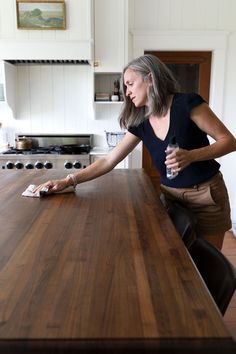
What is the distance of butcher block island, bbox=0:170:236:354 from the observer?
21.2 inches

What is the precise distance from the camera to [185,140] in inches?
55.6

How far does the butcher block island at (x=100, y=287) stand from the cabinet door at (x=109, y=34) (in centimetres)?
237

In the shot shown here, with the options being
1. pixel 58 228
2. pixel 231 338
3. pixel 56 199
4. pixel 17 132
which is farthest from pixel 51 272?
pixel 17 132

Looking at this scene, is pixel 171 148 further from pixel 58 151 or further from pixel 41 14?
pixel 41 14

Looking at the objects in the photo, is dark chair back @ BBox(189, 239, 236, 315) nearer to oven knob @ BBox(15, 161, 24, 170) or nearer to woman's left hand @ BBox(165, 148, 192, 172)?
woman's left hand @ BBox(165, 148, 192, 172)

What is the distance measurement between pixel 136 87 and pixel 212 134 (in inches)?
16.7

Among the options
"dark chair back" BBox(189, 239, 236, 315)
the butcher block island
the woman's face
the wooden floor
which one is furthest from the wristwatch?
the wooden floor

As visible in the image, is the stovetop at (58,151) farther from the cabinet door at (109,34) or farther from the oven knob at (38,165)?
the cabinet door at (109,34)

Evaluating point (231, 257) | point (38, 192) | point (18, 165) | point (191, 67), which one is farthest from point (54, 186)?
point (191, 67)

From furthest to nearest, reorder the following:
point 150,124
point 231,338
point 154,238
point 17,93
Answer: point 17,93 < point 150,124 < point 154,238 < point 231,338

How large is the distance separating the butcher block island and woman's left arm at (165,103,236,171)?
252mm

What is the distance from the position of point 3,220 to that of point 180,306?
76 centimetres

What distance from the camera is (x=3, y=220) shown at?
3.77 feet

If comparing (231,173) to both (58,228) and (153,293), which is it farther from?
(153,293)
